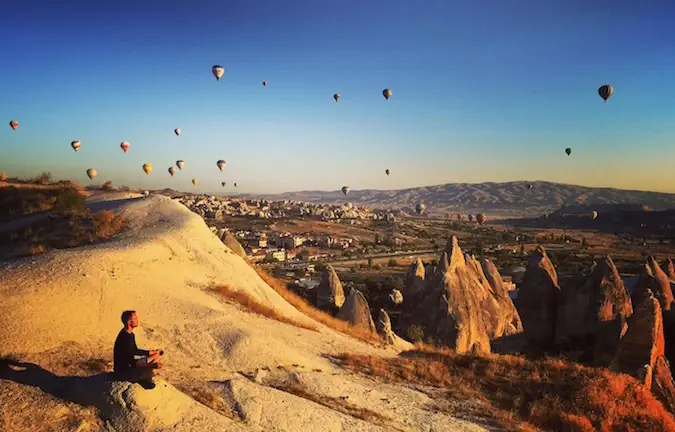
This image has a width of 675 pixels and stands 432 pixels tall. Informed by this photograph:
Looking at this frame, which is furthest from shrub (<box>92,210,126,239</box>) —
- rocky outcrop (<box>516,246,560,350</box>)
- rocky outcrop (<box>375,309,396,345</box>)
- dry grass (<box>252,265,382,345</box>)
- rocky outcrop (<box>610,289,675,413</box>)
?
rocky outcrop (<box>516,246,560,350</box>)

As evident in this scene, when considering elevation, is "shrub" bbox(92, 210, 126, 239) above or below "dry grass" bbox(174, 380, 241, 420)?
above

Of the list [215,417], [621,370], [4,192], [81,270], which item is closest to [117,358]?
[215,417]

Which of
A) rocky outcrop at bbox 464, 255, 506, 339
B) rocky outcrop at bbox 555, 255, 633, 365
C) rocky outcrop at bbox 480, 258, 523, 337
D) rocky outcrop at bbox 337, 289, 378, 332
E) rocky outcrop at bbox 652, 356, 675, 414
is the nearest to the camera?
rocky outcrop at bbox 652, 356, 675, 414

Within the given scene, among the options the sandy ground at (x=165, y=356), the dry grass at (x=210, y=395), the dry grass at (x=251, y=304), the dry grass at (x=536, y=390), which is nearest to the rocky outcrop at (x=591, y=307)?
the dry grass at (x=536, y=390)

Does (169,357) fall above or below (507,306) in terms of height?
above

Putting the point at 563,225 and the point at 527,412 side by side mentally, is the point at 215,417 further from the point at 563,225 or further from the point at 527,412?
the point at 563,225

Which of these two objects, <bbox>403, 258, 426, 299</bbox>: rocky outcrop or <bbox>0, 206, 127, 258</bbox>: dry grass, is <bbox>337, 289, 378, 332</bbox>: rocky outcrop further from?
<bbox>0, 206, 127, 258</bbox>: dry grass
